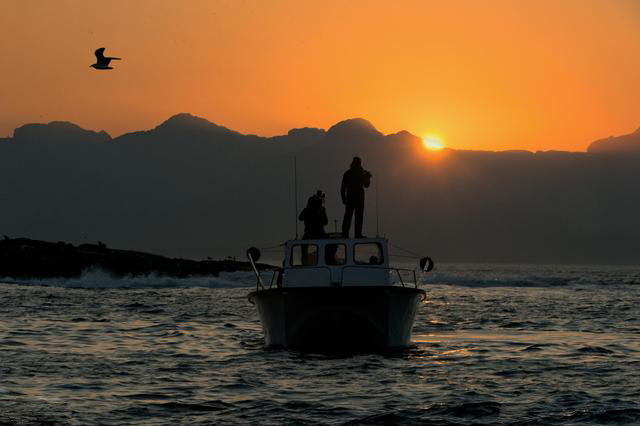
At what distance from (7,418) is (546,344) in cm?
1863

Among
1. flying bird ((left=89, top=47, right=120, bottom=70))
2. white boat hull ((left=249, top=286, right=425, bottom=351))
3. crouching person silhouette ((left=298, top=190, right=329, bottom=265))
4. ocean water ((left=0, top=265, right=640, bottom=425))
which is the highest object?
flying bird ((left=89, top=47, right=120, bottom=70))

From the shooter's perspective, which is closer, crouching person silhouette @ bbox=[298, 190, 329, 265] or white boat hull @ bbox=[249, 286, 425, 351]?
white boat hull @ bbox=[249, 286, 425, 351]

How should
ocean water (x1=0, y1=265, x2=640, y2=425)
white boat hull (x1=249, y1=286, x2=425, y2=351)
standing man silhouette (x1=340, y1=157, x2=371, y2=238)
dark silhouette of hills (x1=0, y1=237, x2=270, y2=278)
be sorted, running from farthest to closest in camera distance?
1. dark silhouette of hills (x1=0, y1=237, x2=270, y2=278)
2. standing man silhouette (x1=340, y1=157, x2=371, y2=238)
3. white boat hull (x1=249, y1=286, x2=425, y2=351)
4. ocean water (x1=0, y1=265, x2=640, y2=425)

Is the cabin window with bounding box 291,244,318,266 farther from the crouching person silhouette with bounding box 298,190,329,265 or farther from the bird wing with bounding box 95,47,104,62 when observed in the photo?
the bird wing with bounding box 95,47,104,62

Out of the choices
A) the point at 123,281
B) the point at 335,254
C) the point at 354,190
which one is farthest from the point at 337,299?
the point at 123,281

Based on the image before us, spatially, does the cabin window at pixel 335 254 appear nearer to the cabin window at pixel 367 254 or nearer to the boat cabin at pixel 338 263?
the boat cabin at pixel 338 263

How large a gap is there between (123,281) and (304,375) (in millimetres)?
63940

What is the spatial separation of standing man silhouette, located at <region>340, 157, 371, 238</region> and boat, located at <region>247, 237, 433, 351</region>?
35.2 inches

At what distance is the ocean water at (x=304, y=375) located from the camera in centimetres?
1795

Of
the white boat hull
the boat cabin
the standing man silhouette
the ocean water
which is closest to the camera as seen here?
the ocean water

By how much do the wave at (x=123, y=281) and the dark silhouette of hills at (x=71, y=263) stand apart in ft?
7.23

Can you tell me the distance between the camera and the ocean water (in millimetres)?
17953

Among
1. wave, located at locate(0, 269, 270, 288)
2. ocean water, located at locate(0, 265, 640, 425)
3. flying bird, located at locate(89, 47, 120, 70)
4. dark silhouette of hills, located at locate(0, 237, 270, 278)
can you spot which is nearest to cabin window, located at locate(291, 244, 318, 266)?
ocean water, located at locate(0, 265, 640, 425)

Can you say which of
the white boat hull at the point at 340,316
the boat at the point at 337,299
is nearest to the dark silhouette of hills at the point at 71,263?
the boat at the point at 337,299
